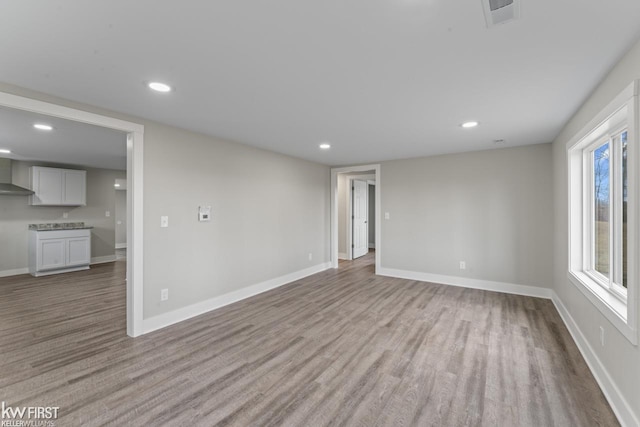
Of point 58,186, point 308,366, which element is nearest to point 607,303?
point 308,366

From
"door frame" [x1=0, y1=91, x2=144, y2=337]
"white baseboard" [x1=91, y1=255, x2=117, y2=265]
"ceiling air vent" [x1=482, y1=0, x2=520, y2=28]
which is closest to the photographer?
"ceiling air vent" [x1=482, y1=0, x2=520, y2=28]

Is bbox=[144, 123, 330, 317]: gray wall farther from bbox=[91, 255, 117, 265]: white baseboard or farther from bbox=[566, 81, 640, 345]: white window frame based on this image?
bbox=[91, 255, 117, 265]: white baseboard

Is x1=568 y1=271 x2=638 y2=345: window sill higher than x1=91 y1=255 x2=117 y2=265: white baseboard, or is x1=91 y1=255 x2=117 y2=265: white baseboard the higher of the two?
x1=568 y1=271 x2=638 y2=345: window sill

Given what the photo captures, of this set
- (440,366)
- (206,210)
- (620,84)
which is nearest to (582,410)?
(440,366)

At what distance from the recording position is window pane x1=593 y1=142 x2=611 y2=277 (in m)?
2.47

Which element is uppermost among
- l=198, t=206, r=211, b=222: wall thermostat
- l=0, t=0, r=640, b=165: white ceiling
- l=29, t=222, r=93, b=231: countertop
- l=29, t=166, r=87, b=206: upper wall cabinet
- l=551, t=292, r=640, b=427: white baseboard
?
l=0, t=0, r=640, b=165: white ceiling

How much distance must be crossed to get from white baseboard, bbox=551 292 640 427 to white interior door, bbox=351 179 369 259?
484 cm

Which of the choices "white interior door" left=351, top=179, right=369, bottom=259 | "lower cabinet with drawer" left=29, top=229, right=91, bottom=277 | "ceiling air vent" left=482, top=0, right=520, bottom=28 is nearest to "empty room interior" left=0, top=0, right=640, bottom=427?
"ceiling air vent" left=482, top=0, right=520, bottom=28

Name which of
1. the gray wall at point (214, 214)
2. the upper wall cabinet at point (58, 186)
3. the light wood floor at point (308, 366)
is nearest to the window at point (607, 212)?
the light wood floor at point (308, 366)

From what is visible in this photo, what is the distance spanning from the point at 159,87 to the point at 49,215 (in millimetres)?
6182

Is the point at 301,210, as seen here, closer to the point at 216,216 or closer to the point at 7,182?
the point at 216,216

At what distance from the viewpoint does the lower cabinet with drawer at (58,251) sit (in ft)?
17.9

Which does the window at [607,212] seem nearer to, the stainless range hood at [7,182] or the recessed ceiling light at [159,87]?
the recessed ceiling light at [159,87]

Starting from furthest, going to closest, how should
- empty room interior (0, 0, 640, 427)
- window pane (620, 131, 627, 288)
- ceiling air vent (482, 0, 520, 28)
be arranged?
window pane (620, 131, 627, 288) → empty room interior (0, 0, 640, 427) → ceiling air vent (482, 0, 520, 28)
